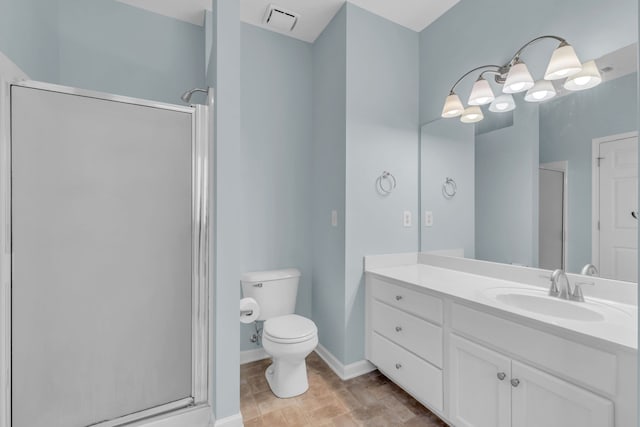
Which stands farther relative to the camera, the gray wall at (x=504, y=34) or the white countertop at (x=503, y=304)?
the gray wall at (x=504, y=34)

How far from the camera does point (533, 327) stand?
1.13 meters

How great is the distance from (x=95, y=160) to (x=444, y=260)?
220cm

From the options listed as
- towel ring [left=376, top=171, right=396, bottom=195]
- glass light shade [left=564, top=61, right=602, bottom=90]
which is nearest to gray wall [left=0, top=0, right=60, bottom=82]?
towel ring [left=376, top=171, right=396, bottom=195]

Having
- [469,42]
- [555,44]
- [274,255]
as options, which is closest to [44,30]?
[274,255]

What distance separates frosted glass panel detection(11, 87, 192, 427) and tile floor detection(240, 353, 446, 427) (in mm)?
478

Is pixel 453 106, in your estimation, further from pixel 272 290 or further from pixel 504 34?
pixel 272 290

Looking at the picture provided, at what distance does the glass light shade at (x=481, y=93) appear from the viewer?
1787 mm

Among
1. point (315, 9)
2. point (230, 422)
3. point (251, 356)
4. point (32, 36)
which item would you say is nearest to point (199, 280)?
point (230, 422)

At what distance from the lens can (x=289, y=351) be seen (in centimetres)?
178

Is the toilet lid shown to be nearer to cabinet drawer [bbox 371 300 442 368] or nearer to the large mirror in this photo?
cabinet drawer [bbox 371 300 442 368]

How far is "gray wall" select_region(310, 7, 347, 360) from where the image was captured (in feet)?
6.92

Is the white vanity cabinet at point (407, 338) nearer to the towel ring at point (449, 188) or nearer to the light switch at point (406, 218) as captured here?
the light switch at point (406, 218)

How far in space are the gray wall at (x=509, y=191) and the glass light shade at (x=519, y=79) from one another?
143 mm

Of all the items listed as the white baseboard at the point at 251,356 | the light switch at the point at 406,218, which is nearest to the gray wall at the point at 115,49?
the light switch at the point at 406,218
